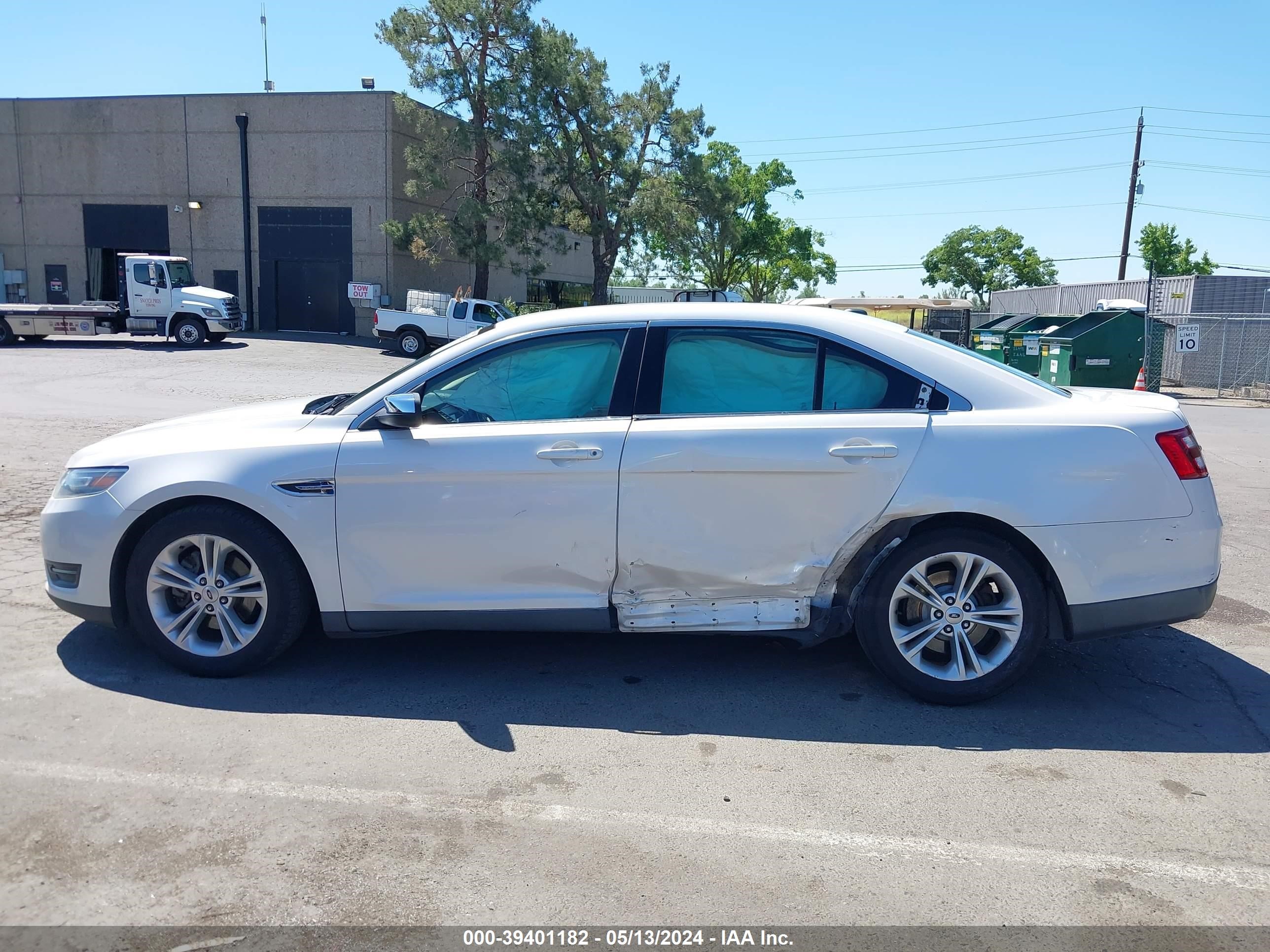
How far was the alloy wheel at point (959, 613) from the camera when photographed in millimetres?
4270

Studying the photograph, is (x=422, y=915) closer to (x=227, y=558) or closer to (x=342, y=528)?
(x=342, y=528)

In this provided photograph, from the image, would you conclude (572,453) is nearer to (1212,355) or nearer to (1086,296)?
(1212,355)

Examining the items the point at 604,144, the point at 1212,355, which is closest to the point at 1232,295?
the point at 1212,355

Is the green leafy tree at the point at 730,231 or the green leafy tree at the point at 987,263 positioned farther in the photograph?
the green leafy tree at the point at 987,263

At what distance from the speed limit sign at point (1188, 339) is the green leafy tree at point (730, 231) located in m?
18.8

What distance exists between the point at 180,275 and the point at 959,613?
30388 millimetres

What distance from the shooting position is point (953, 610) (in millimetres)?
4301

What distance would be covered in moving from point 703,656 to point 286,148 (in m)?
35.5

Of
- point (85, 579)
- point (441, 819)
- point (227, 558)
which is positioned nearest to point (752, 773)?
point (441, 819)

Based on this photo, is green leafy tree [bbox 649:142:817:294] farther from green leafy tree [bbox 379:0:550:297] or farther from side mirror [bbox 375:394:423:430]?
side mirror [bbox 375:394:423:430]

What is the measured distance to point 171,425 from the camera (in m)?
4.91

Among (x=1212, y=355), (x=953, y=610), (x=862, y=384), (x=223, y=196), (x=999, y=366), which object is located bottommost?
(x=953, y=610)

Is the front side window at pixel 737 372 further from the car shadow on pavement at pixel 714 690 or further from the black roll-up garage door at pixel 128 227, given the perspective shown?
the black roll-up garage door at pixel 128 227

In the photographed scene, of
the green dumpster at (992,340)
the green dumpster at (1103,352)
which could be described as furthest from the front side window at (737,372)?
the green dumpster at (992,340)
